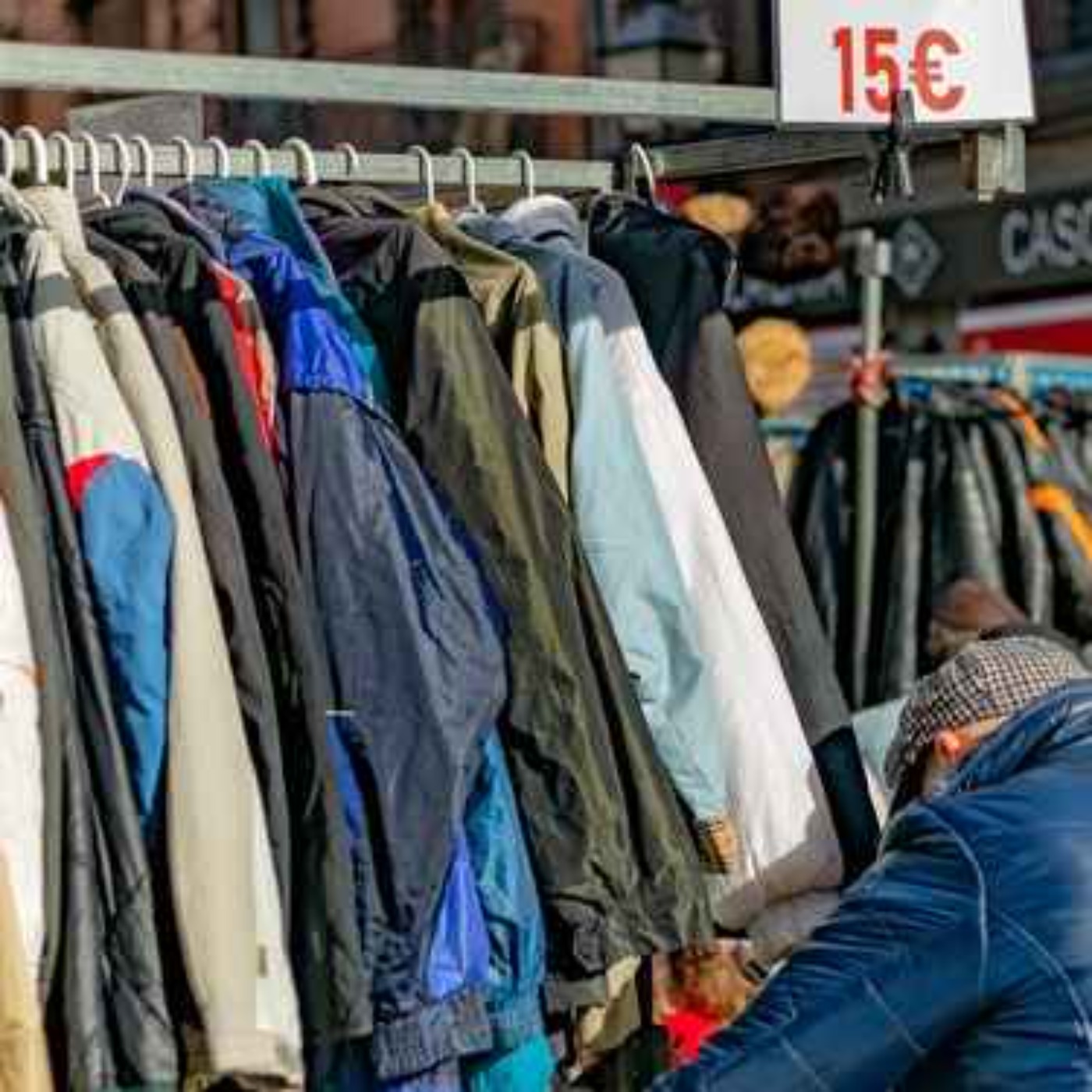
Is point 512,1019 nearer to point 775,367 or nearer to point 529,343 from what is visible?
point 529,343

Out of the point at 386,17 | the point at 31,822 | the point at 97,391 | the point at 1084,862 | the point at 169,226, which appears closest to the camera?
the point at 1084,862

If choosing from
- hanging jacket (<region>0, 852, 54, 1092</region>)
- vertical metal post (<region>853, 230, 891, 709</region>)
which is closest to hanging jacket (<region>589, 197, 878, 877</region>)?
hanging jacket (<region>0, 852, 54, 1092</region>)

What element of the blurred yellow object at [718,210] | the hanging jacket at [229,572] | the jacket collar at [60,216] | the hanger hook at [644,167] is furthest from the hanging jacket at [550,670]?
the blurred yellow object at [718,210]

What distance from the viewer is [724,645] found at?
3799 mm

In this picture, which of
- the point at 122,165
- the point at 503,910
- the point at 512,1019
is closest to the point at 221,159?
the point at 122,165

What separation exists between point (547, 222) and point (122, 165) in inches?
24.3

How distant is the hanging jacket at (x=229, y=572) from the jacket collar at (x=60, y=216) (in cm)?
11

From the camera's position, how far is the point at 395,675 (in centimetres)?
345

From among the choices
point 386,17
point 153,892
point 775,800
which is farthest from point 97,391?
point 386,17

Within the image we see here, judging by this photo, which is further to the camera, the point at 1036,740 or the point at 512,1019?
the point at 512,1019

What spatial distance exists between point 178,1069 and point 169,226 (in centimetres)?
112

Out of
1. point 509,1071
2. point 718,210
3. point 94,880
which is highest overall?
point 718,210

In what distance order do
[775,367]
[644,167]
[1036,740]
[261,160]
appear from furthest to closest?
[775,367], [644,167], [261,160], [1036,740]

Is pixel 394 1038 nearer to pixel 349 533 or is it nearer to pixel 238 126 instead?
pixel 349 533
